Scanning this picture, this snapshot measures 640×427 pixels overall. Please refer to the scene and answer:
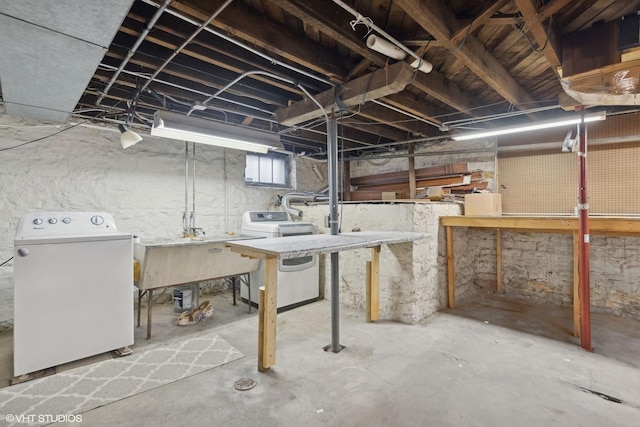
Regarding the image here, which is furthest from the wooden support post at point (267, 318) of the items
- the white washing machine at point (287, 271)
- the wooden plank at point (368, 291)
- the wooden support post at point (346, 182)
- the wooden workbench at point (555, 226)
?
the wooden support post at point (346, 182)

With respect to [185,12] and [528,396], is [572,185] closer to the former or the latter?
[528,396]

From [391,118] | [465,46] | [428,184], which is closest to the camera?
[465,46]

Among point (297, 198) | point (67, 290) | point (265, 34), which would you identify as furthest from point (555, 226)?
point (67, 290)

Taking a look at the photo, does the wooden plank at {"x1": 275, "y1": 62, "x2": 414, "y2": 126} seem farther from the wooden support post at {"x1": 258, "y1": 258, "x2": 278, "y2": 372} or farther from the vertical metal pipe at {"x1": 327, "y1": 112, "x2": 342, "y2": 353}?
the wooden support post at {"x1": 258, "y1": 258, "x2": 278, "y2": 372}

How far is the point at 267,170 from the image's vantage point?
16.3 feet

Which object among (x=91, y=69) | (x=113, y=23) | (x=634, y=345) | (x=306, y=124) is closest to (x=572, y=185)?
(x=634, y=345)

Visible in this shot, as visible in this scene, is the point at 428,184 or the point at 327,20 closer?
the point at 327,20

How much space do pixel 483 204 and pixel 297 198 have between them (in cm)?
273

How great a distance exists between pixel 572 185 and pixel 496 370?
273 centimetres

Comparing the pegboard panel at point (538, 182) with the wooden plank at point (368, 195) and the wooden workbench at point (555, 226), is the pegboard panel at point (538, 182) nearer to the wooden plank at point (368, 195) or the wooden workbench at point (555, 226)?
the wooden workbench at point (555, 226)

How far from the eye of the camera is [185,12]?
1.66 metres

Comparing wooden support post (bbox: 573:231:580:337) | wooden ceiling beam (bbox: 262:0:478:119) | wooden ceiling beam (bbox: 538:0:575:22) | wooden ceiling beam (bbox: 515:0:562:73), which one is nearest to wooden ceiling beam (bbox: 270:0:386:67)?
wooden ceiling beam (bbox: 262:0:478:119)

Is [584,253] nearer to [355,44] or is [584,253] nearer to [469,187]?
[469,187]

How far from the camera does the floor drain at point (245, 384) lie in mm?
2047
